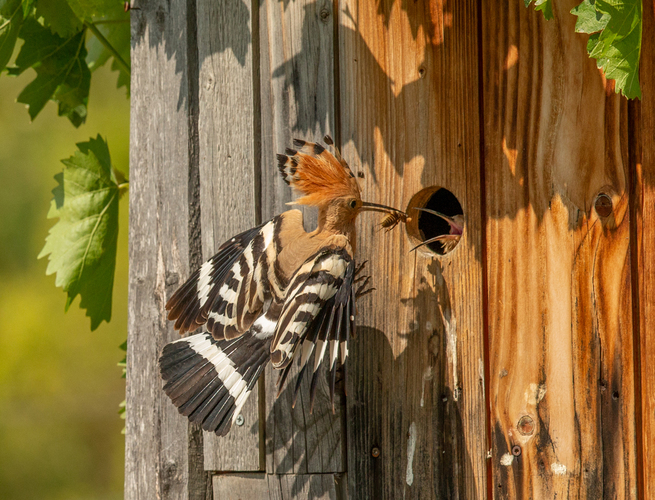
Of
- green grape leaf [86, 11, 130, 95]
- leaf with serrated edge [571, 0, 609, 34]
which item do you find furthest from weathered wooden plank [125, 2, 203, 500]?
leaf with serrated edge [571, 0, 609, 34]

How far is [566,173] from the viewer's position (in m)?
2.14

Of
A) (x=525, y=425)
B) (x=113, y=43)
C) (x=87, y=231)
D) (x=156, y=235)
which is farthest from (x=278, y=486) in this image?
(x=113, y=43)

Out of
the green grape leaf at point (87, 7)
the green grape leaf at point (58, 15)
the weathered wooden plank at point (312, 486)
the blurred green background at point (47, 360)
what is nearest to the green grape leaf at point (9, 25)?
the green grape leaf at point (58, 15)

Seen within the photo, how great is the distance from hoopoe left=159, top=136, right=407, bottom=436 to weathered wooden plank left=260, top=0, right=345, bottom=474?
106mm

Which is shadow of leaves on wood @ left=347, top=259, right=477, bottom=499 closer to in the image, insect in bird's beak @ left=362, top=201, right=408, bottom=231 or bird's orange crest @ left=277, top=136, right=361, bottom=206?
insect in bird's beak @ left=362, top=201, right=408, bottom=231

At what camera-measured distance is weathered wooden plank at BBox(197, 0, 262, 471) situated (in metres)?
2.31

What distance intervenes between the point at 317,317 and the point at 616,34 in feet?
3.53

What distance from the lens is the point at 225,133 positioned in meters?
2.34

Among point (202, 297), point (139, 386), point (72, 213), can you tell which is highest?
point (72, 213)

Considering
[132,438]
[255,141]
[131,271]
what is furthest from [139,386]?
[255,141]

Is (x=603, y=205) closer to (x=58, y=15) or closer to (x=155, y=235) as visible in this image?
(x=155, y=235)

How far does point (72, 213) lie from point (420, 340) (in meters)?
1.36

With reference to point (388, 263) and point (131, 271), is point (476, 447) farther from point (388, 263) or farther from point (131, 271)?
point (131, 271)

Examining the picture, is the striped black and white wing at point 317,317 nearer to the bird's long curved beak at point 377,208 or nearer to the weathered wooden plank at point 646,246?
the bird's long curved beak at point 377,208
